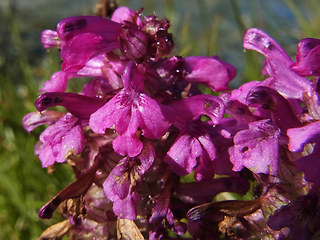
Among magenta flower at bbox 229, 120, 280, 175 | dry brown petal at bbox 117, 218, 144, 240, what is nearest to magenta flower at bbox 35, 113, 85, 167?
dry brown petal at bbox 117, 218, 144, 240

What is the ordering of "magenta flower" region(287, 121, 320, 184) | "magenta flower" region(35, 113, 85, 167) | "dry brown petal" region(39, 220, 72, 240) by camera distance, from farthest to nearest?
"dry brown petal" region(39, 220, 72, 240) → "magenta flower" region(35, 113, 85, 167) → "magenta flower" region(287, 121, 320, 184)

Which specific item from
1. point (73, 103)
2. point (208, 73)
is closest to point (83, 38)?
point (73, 103)

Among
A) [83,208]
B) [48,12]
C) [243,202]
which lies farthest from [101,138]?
[48,12]

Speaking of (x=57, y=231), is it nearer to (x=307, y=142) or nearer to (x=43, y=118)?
(x=43, y=118)

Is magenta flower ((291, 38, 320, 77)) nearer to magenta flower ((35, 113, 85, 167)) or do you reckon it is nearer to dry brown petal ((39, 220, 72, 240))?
magenta flower ((35, 113, 85, 167))

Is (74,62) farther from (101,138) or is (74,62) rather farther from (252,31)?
(252,31)

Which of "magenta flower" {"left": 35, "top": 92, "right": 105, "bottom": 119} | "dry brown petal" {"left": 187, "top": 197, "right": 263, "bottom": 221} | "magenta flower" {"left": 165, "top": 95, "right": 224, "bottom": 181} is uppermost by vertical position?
"magenta flower" {"left": 35, "top": 92, "right": 105, "bottom": 119}
